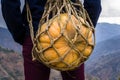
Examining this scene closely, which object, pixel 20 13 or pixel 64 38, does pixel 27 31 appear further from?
pixel 64 38

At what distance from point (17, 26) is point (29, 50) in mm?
283

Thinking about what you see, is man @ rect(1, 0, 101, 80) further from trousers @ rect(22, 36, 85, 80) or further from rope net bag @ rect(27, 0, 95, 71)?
rope net bag @ rect(27, 0, 95, 71)

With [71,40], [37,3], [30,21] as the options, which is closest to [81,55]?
[71,40]

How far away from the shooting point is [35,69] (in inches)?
134

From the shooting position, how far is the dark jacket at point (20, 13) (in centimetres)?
338

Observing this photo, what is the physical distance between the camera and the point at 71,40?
2.77 m

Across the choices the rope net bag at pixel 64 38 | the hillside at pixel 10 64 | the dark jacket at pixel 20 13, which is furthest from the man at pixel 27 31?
the hillside at pixel 10 64

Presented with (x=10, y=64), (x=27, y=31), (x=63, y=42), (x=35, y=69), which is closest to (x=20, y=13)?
(x=27, y=31)

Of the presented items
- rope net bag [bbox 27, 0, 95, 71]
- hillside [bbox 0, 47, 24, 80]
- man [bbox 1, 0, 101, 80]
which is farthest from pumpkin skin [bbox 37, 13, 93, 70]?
hillside [bbox 0, 47, 24, 80]

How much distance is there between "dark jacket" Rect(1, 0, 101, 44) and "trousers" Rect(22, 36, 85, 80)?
0.10 metres

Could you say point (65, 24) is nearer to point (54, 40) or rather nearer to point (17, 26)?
point (54, 40)

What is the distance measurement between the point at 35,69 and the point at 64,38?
75 centimetres

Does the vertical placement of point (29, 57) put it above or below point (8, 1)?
below

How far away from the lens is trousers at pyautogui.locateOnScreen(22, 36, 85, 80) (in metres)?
3.40
